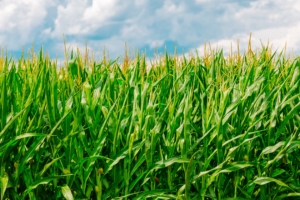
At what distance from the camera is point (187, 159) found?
1.99m

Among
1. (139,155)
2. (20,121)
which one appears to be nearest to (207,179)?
(139,155)

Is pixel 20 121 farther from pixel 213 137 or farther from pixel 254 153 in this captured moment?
pixel 254 153

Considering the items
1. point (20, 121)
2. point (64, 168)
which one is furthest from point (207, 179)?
point (20, 121)

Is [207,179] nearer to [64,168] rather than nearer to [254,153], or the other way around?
[254,153]

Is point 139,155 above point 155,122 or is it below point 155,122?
below

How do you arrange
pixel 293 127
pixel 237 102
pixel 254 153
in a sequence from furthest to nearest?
pixel 293 127 → pixel 254 153 → pixel 237 102

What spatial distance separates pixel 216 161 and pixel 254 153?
0.30 m

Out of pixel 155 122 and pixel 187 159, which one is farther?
pixel 155 122

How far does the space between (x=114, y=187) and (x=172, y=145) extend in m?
0.36

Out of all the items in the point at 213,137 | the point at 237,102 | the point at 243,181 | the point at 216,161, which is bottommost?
the point at 243,181

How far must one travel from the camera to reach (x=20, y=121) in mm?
2113

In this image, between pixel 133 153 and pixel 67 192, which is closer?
pixel 67 192

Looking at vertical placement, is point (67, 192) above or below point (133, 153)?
below

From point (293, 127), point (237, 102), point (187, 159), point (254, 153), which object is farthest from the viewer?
point (293, 127)
